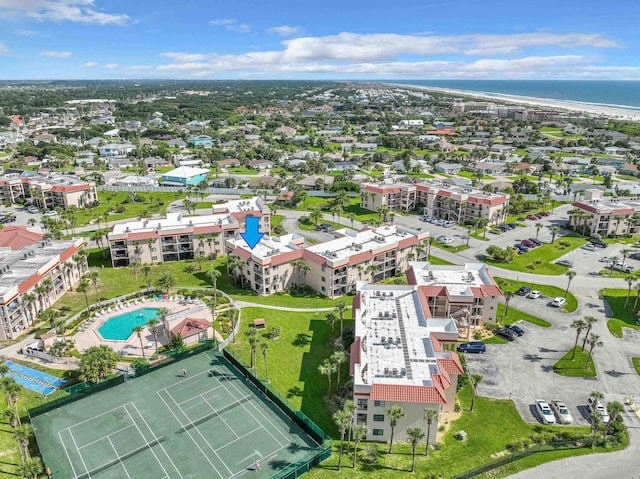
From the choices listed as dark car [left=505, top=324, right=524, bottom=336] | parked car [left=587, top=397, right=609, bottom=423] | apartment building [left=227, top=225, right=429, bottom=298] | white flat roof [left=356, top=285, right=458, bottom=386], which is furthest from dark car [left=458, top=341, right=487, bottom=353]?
apartment building [left=227, top=225, right=429, bottom=298]

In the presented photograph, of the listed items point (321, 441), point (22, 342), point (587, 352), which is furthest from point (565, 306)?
point (22, 342)

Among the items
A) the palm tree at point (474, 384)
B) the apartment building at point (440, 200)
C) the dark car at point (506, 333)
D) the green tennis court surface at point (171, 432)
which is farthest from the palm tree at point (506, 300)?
the apartment building at point (440, 200)

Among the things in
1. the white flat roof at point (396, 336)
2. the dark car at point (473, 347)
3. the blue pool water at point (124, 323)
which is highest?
the white flat roof at point (396, 336)

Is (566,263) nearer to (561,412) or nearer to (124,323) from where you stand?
(561,412)

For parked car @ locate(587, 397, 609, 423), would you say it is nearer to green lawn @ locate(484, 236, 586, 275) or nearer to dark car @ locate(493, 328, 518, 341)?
dark car @ locate(493, 328, 518, 341)

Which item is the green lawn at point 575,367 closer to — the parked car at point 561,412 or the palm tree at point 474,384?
the parked car at point 561,412
